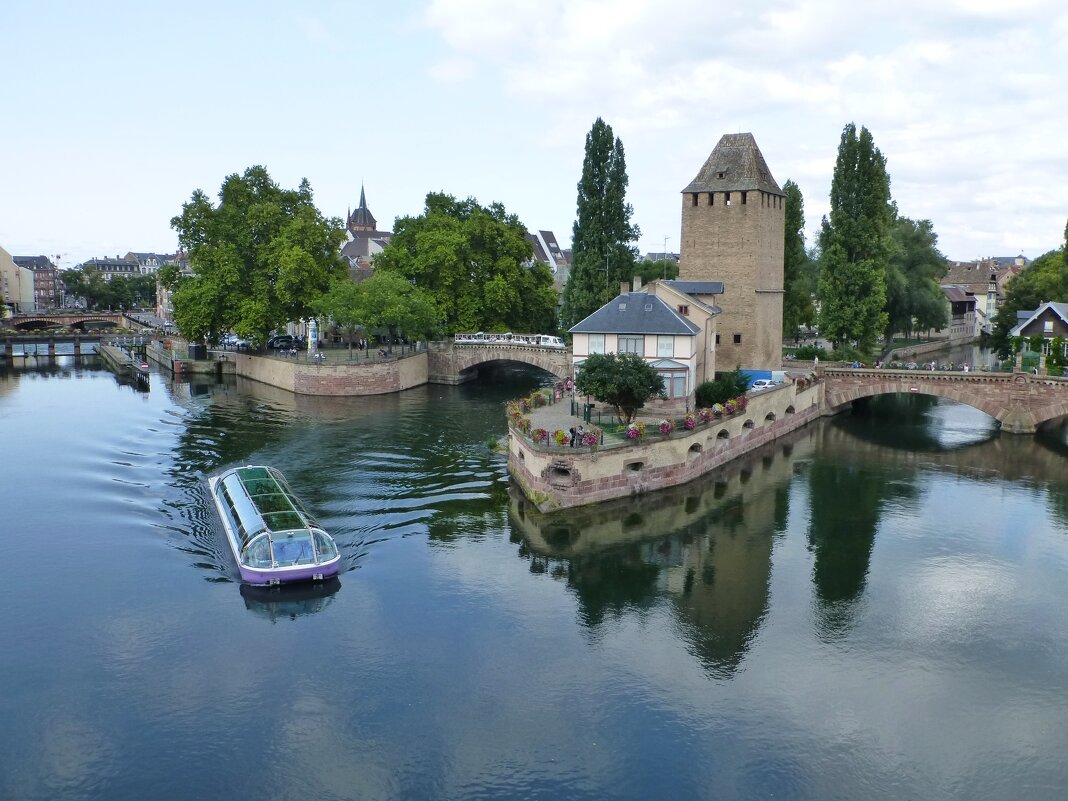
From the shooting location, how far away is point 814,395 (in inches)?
2520

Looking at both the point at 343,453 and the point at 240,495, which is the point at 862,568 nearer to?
the point at 240,495

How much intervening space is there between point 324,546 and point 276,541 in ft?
5.29

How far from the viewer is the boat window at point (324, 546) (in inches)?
1195

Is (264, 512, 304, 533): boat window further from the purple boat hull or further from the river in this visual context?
the river

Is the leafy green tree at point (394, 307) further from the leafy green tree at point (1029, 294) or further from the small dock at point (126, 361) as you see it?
the leafy green tree at point (1029, 294)

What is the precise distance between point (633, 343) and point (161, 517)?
86.5ft

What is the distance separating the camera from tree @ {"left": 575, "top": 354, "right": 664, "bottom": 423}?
142 ft

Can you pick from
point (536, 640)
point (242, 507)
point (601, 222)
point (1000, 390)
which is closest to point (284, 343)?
point (601, 222)

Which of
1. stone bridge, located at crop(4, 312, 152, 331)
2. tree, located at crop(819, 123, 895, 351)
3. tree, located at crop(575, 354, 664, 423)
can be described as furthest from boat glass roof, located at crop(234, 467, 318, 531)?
stone bridge, located at crop(4, 312, 152, 331)

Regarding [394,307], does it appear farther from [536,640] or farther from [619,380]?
[536,640]

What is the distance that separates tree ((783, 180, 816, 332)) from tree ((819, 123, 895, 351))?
853cm

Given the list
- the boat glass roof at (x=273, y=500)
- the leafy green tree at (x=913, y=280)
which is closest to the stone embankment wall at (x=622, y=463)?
the boat glass roof at (x=273, y=500)

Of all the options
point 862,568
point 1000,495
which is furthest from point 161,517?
point 1000,495

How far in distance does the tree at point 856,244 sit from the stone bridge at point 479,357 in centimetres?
2202
